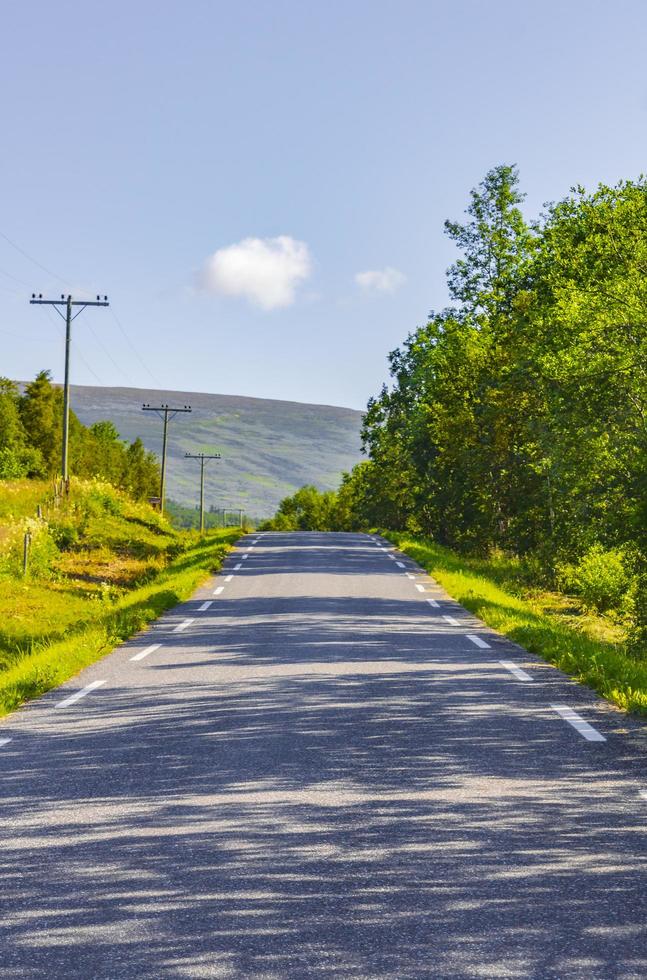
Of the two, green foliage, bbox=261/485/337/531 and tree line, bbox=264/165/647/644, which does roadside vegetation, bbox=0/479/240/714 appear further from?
green foliage, bbox=261/485/337/531

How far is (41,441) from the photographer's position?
81188 millimetres

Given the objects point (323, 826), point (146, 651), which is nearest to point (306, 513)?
point (146, 651)

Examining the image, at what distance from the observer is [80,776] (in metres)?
6.35

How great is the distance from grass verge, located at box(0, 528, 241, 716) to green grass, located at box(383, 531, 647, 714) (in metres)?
5.19

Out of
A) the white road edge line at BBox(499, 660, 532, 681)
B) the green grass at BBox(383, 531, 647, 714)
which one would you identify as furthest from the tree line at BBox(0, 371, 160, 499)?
the white road edge line at BBox(499, 660, 532, 681)

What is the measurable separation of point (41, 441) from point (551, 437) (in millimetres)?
66317

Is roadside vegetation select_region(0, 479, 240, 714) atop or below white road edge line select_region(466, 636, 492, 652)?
below

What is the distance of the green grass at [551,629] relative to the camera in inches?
377

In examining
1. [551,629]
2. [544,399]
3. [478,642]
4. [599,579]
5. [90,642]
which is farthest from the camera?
[544,399]

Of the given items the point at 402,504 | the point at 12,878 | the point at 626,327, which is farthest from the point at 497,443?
the point at 402,504

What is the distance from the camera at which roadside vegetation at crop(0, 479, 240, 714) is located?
1244 centimetres

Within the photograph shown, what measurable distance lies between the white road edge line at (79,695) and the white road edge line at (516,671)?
13.6 feet

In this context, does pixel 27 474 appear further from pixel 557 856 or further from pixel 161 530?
pixel 557 856

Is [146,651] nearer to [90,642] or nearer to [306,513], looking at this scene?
[90,642]
